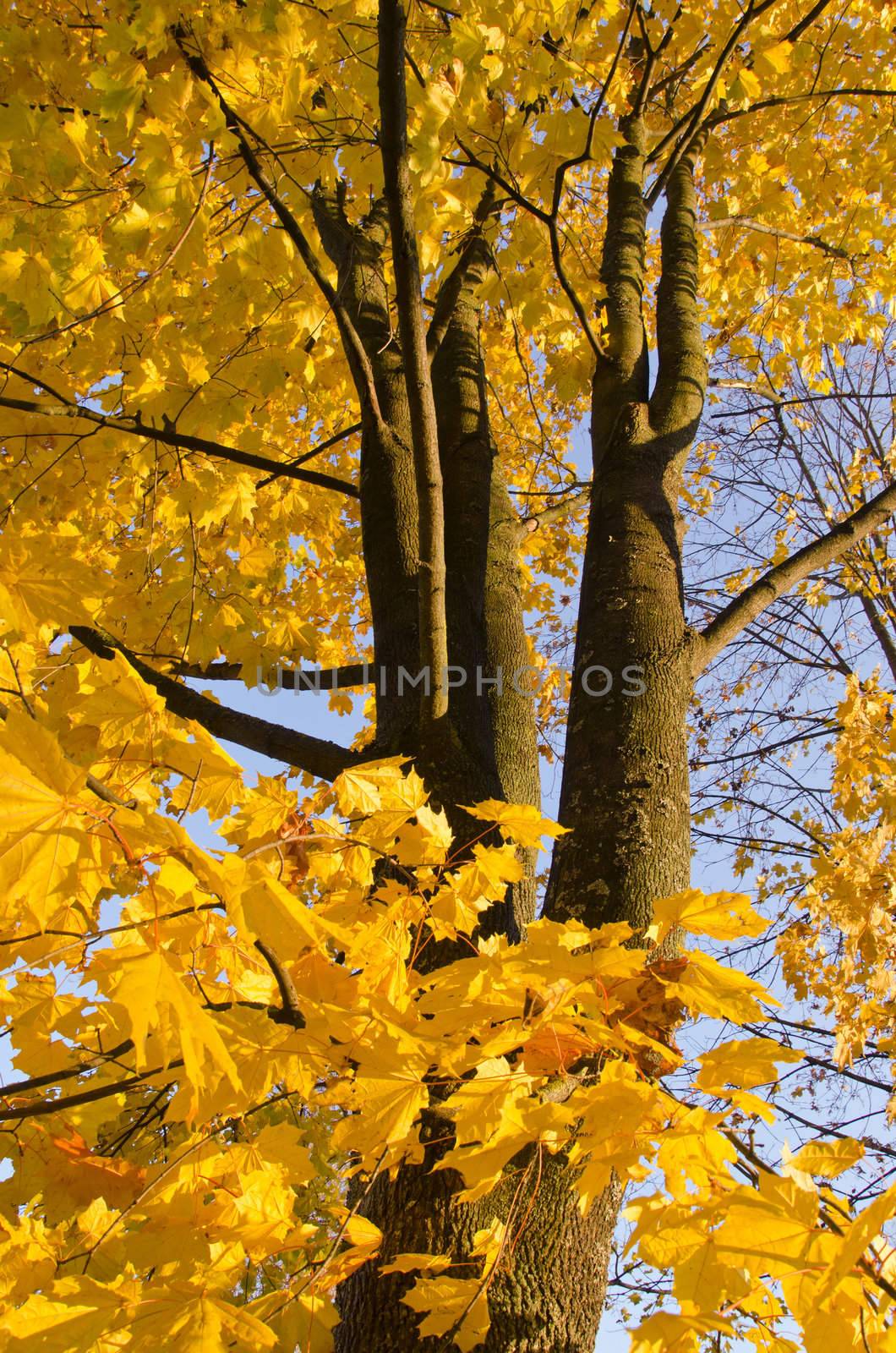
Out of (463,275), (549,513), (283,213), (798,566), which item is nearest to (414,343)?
(283,213)

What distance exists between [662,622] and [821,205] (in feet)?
10.7

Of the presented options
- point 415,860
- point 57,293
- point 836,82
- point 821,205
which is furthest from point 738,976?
point 821,205

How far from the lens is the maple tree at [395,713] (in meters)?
0.90

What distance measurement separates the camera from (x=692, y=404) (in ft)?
8.46

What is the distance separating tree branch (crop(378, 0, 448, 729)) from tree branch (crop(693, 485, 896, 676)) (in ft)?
2.81

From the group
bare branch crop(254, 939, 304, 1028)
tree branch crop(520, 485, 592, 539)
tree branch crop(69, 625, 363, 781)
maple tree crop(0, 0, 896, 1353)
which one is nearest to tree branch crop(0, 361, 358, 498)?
maple tree crop(0, 0, 896, 1353)

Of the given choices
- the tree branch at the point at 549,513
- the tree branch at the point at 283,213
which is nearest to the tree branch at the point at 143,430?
the tree branch at the point at 283,213

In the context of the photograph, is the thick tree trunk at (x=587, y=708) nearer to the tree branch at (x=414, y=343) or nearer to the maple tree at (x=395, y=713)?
the maple tree at (x=395, y=713)

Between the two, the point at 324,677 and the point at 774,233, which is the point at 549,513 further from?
the point at 774,233

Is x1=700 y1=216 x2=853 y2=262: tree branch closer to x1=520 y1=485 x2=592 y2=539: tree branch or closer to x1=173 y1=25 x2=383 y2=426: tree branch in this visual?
x1=520 y1=485 x2=592 y2=539: tree branch

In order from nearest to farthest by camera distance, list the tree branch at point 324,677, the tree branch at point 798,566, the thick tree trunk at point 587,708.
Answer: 1. the thick tree trunk at point 587,708
2. the tree branch at point 798,566
3. the tree branch at point 324,677

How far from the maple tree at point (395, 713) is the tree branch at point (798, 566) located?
0.02m

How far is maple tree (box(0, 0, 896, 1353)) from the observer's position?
0.90 metres

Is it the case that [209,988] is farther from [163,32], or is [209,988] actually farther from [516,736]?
[163,32]
